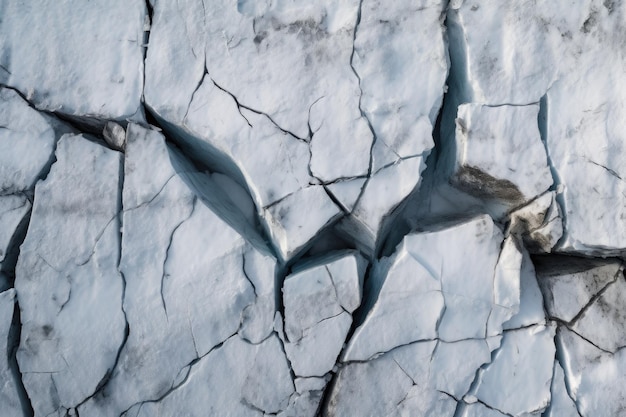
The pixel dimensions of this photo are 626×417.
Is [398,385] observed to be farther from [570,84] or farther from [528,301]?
[570,84]

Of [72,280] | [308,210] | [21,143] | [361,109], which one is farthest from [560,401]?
[21,143]

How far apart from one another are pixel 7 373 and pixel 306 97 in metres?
1.14

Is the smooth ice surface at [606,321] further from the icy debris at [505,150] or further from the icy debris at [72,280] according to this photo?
the icy debris at [72,280]

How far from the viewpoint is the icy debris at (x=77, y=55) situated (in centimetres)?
196

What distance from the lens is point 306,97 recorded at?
1.95m

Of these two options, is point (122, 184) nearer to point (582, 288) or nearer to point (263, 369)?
point (263, 369)

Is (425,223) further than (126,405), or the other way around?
(425,223)

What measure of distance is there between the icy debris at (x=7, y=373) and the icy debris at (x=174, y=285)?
7.7 inches

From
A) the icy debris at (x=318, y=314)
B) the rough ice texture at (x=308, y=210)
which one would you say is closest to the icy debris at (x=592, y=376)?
the rough ice texture at (x=308, y=210)

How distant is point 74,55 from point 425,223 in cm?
115

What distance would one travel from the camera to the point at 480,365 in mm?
1904

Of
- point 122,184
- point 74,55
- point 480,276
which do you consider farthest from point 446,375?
point 74,55

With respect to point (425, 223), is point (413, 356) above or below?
below

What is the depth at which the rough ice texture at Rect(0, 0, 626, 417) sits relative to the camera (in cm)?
188
